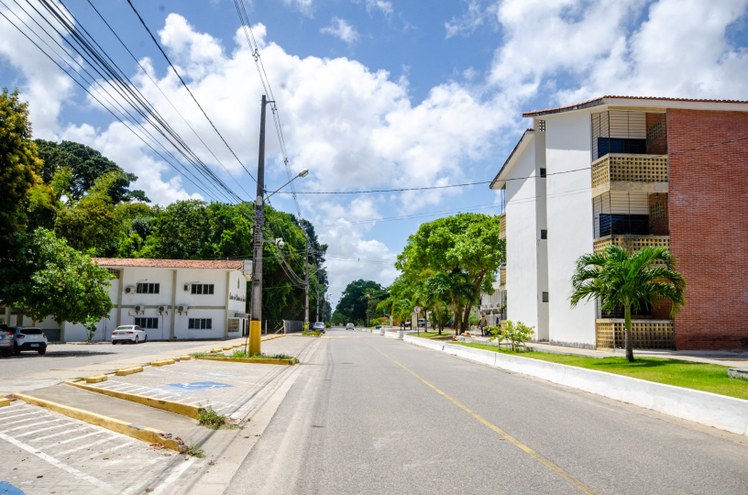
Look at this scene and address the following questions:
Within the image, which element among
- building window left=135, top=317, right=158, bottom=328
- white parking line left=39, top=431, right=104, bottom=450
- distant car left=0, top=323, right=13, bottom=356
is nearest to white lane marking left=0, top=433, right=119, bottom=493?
white parking line left=39, top=431, right=104, bottom=450

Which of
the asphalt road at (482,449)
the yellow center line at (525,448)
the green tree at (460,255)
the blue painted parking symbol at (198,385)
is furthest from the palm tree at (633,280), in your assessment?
the green tree at (460,255)

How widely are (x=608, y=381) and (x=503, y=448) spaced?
7380 mm

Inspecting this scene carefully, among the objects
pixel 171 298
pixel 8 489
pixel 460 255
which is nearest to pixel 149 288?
pixel 171 298

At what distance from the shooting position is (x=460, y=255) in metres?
45.4

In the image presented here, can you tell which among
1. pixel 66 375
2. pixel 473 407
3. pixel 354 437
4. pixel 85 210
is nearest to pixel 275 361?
pixel 66 375

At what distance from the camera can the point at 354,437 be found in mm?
8258

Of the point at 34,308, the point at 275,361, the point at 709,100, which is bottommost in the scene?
the point at 275,361

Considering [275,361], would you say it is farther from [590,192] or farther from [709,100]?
[709,100]

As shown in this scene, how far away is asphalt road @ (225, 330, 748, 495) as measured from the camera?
5.91 m

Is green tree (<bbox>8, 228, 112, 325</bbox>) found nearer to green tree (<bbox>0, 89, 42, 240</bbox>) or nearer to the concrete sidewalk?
green tree (<bbox>0, 89, 42, 240</bbox>)

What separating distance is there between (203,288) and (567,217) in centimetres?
3271

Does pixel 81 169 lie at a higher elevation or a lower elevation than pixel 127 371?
higher

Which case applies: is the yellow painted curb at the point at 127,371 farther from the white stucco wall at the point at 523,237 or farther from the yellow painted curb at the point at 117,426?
the white stucco wall at the point at 523,237

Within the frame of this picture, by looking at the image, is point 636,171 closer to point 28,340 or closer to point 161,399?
point 161,399
